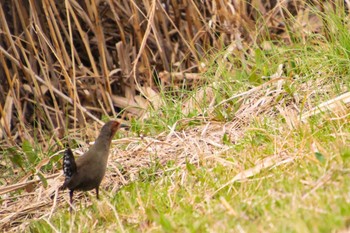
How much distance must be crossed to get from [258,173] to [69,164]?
858mm

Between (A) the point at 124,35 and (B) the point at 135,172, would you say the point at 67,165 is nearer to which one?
(B) the point at 135,172

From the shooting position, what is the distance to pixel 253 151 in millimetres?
4211

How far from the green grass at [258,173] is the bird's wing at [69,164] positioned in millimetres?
211

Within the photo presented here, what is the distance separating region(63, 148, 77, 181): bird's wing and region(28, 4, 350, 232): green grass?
21 cm

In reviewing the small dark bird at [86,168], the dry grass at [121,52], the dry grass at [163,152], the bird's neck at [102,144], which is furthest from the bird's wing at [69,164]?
the dry grass at [121,52]

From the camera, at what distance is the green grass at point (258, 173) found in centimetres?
316

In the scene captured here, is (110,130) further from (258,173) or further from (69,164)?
(258,173)

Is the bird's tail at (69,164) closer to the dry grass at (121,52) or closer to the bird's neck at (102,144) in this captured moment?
the bird's neck at (102,144)

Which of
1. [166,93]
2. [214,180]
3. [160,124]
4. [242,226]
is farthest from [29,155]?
[242,226]

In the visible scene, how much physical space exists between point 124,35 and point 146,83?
19.0 inches

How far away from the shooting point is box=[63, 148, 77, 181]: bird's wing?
395 cm

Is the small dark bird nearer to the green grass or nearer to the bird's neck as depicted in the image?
the bird's neck

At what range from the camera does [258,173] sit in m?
3.83

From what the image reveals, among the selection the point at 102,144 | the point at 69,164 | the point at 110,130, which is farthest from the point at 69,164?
the point at 110,130
